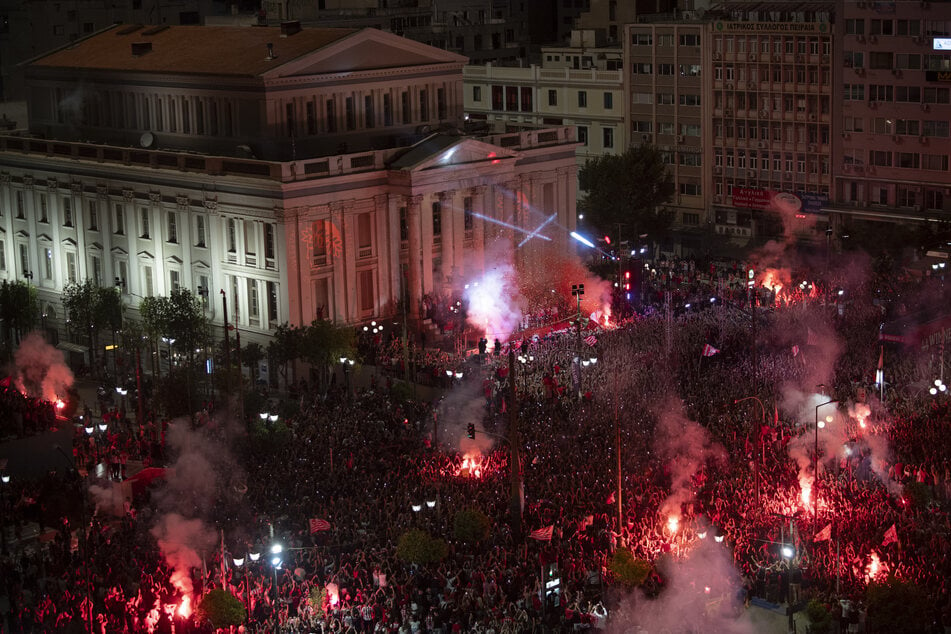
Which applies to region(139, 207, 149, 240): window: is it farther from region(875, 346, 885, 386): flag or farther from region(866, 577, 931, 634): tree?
region(866, 577, 931, 634): tree

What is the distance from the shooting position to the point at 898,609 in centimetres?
3170

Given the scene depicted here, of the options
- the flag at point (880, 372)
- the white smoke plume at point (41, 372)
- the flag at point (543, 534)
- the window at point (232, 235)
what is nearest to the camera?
the flag at point (543, 534)

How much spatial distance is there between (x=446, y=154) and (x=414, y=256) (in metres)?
4.29

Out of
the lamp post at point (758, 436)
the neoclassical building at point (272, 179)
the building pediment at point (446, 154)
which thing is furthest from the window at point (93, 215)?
the lamp post at point (758, 436)

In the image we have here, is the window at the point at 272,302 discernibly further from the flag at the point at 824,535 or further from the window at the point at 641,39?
the window at the point at 641,39

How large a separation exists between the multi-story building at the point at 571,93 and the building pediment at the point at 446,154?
20351mm

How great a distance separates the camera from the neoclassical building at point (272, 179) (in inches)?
2453

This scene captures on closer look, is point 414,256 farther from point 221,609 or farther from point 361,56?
point 221,609

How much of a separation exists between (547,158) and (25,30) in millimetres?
41833

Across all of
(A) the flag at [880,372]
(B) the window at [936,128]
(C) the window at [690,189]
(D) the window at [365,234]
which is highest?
(B) the window at [936,128]

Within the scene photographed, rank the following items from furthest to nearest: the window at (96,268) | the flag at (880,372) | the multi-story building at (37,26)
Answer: the multi-story building at (37,26) < the window at (96,268) < the flag at (880,372)

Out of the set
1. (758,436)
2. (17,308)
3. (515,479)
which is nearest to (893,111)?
(758,436)

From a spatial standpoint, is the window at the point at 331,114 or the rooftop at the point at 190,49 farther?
the window at the point at 331,114

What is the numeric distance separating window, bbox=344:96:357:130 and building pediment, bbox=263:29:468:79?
130cm
